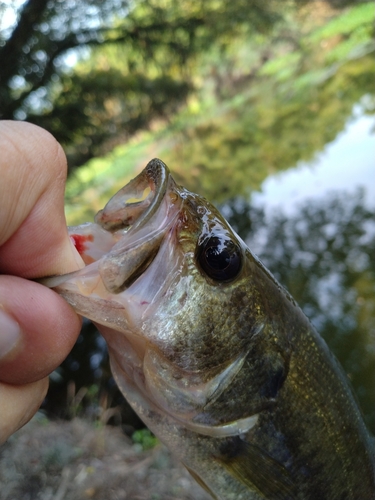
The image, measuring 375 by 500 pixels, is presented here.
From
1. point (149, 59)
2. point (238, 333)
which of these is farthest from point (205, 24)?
point (238, 333)

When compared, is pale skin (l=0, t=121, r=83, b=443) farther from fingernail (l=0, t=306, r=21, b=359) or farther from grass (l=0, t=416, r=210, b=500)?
grass (l=0, t=416, r=210, b=500)

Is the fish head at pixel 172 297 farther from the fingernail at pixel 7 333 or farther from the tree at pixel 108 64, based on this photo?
the tree at pixel 108 64

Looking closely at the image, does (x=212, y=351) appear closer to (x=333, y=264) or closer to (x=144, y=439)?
(x=144, y=439)

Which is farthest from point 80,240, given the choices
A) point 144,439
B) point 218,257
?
point 144,439

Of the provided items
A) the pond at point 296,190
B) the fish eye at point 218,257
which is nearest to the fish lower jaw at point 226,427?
the fish eye at point 218,257

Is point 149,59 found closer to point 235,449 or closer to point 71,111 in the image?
point 71,111

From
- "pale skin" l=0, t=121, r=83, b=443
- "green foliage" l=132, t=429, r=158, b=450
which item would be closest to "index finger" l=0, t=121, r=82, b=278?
"pale skin" l=0, t=121, r=83, b=443
